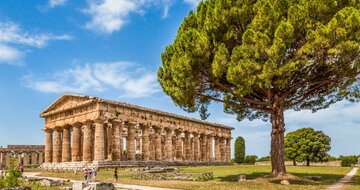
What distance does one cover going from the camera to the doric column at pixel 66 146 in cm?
4819

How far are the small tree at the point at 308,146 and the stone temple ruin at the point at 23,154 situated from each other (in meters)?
45.3

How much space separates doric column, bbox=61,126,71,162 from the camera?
48.2 metres

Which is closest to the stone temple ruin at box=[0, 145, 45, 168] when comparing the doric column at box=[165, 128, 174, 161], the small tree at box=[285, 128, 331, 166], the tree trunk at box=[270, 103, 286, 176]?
the doric column at box=[165, 128, 174, 161]

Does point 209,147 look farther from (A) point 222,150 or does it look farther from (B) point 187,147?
(B) point 187,147

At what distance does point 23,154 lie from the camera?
65500 mm

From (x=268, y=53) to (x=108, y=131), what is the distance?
2793cm

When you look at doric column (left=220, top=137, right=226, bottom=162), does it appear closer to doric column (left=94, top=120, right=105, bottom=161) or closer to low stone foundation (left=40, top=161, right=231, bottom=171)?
low stone foundation (left=40, top=161, right=231, bottom=171)

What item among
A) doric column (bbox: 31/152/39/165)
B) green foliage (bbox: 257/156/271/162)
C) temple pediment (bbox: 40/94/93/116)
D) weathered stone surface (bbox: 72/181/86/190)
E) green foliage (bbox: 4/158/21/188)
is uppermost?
temple pediment (bbox: 40/94/93/116)

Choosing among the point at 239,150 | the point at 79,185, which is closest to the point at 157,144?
the point at 239,150

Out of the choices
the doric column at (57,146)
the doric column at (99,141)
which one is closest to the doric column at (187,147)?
the doric column at (99,141)

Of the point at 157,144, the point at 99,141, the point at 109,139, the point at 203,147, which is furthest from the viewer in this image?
the point at 203,147

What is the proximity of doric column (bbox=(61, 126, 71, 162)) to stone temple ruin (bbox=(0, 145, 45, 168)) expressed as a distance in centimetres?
1784

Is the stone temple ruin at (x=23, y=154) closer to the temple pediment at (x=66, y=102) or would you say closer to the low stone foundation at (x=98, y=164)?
the temple pediment at (x=66, y=102)

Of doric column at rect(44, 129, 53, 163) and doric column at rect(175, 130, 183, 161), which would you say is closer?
doric column at rect(44, 129, 53, 163)
